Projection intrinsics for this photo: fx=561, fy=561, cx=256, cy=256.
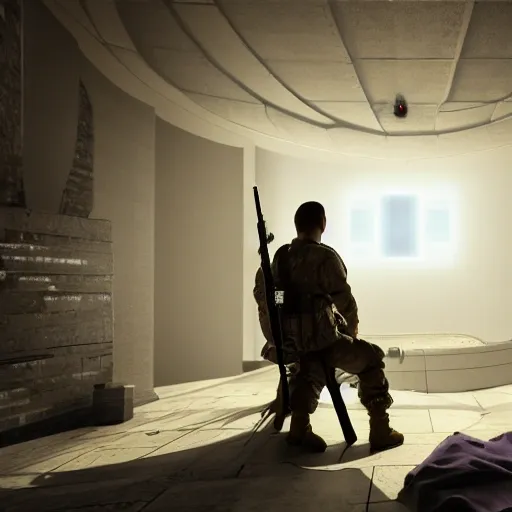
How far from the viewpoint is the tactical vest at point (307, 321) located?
2607mm

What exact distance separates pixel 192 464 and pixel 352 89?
3.13 m

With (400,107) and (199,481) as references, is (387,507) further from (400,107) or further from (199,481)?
(400,107)

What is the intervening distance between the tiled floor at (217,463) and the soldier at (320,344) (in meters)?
0.14

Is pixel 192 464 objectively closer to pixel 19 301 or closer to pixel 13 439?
pixel 13 439

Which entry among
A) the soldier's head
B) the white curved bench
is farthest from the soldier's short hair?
the white curved bench

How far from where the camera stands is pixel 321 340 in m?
2.60

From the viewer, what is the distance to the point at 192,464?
249 cm

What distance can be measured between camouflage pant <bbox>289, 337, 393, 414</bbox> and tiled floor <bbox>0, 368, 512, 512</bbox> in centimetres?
23

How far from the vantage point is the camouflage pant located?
Result: 266 centimetres

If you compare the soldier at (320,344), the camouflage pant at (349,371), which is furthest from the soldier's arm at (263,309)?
the camouflage pant at (349,371)

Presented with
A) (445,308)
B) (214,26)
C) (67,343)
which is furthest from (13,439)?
(445,308)

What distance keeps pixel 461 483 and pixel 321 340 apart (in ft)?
3.00

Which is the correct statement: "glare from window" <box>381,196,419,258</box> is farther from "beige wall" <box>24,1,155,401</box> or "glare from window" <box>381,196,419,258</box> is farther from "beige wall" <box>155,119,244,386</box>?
"beige wall" <box>24,1,155,401</box>

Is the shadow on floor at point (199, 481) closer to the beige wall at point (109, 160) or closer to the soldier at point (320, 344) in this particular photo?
the soldier at point (320, 344)
